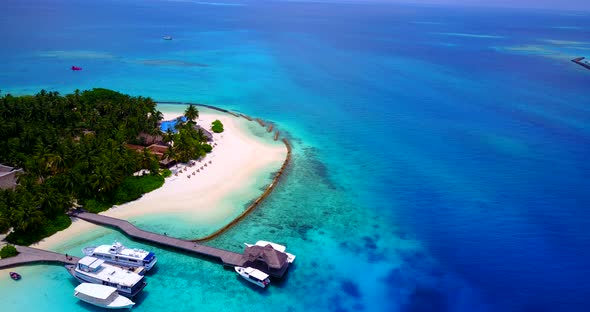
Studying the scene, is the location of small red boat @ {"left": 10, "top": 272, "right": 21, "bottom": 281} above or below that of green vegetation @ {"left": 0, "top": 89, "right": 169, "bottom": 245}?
below

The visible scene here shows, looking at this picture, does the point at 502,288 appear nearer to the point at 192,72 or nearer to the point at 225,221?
the point at 225,221

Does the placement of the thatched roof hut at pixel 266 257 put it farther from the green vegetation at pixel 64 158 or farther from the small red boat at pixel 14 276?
the small red boat at pixel 14 276

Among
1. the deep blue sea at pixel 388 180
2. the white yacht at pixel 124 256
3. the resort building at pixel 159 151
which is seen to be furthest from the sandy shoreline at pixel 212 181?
the white yacht at pixel 124 256

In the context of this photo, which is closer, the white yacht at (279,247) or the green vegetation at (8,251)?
the green vegetation at (8,251)

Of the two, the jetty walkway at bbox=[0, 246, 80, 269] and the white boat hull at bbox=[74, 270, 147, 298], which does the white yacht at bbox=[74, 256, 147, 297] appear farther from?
the jetty walkway at bbox=[0, 246, 80, 269]

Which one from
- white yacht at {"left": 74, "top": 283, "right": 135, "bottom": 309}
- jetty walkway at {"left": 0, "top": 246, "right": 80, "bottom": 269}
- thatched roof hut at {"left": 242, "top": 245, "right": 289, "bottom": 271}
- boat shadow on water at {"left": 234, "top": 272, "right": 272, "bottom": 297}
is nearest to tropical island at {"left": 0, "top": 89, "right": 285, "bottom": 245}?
jetty walkway at {"left": 0, "top": 246, "right": 80, "bottom": 269}

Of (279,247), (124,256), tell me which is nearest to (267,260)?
(279,247)
